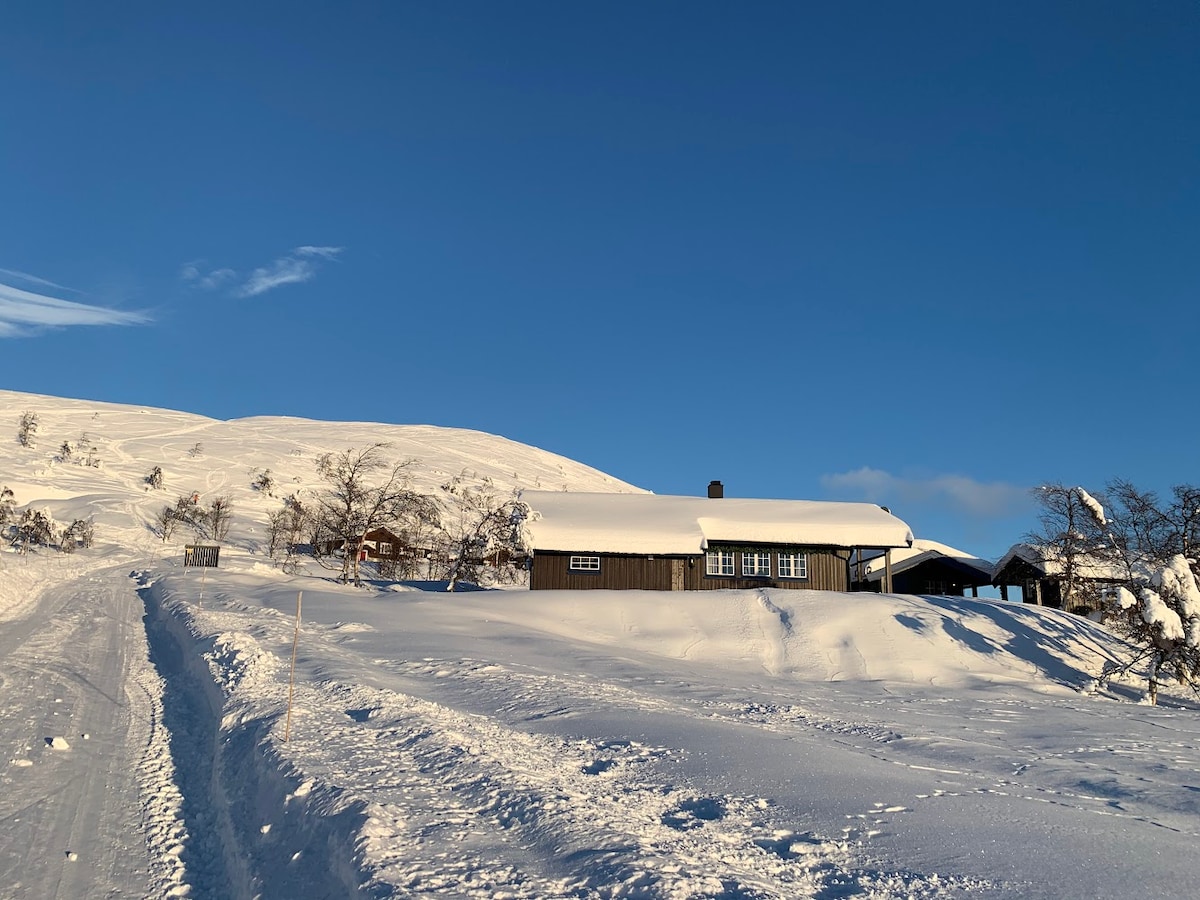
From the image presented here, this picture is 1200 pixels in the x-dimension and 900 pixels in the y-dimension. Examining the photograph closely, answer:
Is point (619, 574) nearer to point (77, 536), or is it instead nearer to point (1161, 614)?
point (1161, 614)

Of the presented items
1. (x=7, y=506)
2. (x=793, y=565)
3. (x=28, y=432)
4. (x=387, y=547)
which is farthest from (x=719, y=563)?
(x=28, y=432)

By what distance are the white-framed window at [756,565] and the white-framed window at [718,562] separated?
60cm

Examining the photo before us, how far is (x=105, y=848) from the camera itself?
6.74m

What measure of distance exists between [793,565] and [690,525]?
4666 mm

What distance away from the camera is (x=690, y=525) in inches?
1348

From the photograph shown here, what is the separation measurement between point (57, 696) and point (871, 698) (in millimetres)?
15291

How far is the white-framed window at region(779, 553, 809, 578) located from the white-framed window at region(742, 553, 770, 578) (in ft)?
1.92

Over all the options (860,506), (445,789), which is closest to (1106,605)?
(860,506)

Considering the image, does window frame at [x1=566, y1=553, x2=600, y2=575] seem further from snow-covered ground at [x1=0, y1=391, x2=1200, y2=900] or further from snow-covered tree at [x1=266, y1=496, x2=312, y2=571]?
snow-covered tree at [x1=266, y1=496, x2=312, y2=571]

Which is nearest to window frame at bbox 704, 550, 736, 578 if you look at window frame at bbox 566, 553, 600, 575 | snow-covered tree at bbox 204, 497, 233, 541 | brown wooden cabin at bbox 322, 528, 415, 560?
window frame at bbox 566, 553, 600, 575

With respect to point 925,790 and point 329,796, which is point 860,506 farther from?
point 329,796

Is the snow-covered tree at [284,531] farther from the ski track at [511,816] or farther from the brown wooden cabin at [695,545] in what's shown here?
the ski track at [511,816]

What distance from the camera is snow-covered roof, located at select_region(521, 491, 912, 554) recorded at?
1300 inches

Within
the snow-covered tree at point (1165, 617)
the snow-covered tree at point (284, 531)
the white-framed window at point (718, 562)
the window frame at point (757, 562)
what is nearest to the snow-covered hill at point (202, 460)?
the snow-covered tree at point (284, 531)
